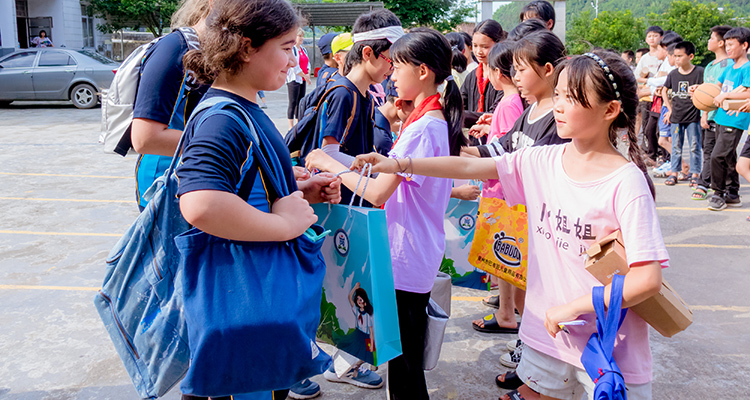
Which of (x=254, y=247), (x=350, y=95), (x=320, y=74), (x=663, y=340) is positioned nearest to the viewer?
(x=254, y=247)

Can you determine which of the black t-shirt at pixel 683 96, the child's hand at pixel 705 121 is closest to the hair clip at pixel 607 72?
the child's hand at pixel 705 121

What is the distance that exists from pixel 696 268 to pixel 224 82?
451 cm

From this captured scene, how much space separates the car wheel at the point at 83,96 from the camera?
14.6 m

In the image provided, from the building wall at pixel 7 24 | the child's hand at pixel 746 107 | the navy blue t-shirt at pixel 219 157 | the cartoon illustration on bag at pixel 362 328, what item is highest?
the building wall at pixel 7 24

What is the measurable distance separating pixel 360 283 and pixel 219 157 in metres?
0.68

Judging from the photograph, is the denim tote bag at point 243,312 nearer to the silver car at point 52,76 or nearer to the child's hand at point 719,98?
the child's hand at point 719,98

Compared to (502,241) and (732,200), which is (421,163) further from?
(732,200)

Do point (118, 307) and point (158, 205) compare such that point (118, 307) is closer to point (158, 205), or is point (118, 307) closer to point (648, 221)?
point (158, 205)

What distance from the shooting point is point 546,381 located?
2033 millimetres

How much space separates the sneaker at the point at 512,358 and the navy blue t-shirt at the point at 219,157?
207 centimetres

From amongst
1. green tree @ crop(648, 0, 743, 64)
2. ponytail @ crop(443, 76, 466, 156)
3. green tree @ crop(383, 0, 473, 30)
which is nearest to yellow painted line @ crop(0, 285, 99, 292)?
ponytail @ crop(443, 76, 466, 156)

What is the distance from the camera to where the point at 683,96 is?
7.50m

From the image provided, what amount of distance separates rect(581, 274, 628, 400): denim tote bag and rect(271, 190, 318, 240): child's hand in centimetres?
88

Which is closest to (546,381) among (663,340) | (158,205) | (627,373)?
(627,373)
